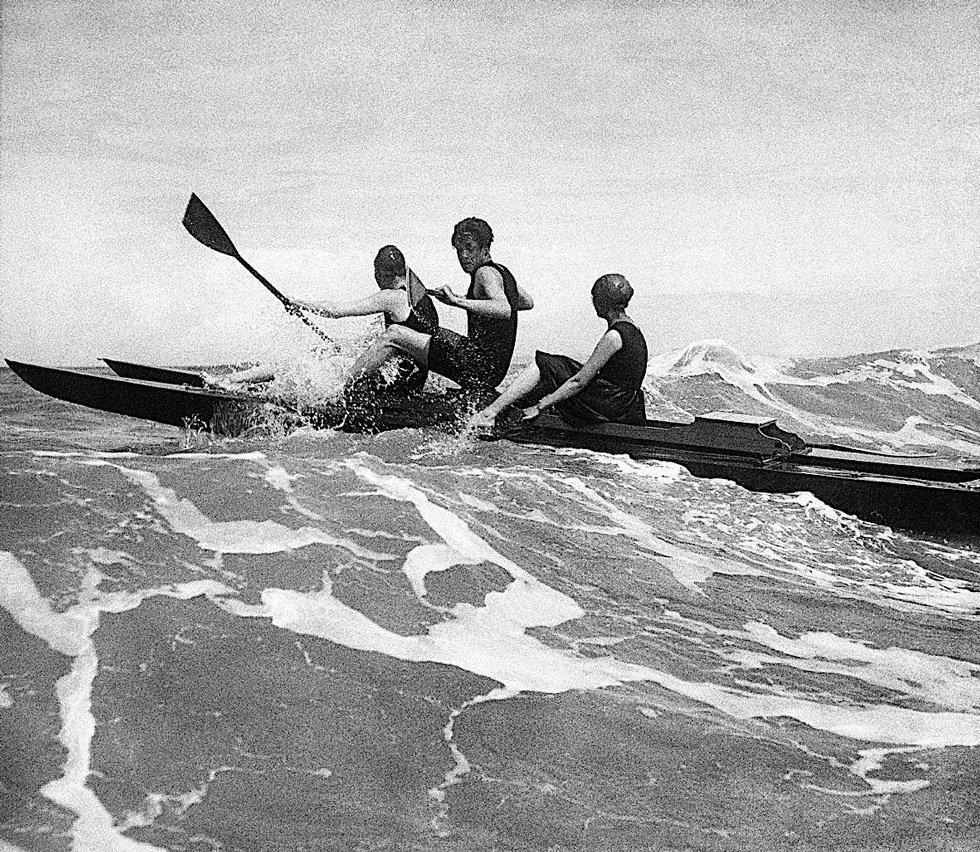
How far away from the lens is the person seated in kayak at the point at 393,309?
233cm

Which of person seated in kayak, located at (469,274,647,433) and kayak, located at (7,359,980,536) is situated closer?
kayak, located at (7,359,980,536)

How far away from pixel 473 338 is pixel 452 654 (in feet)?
2.79

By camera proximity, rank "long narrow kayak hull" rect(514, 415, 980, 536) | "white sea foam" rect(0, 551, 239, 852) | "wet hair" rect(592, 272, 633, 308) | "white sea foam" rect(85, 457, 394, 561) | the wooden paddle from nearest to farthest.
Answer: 1. "white sea foam" rect(0, 551, 239, 852)
2. "white sea foam" rect(85, 457, 394, 561)
3. "long narrow kayak hull" rect(514, 415, 980, 536)
4. the wooden paddle
5. "wet hair" rect(592, 272, 633, 308)

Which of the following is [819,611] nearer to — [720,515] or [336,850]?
[720,515]

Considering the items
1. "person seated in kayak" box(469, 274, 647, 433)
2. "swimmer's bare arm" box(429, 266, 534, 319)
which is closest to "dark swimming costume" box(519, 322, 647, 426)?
"person seated in kayak" box(469, 274, 647, 433)

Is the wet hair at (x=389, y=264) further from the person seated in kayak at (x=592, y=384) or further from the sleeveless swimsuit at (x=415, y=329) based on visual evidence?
the person seated in kayak at (x=592, y=384)

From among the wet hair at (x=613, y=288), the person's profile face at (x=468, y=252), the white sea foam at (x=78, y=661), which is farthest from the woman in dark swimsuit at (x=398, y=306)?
the white sea foam at (x=78, y=661)

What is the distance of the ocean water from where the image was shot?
1533mm

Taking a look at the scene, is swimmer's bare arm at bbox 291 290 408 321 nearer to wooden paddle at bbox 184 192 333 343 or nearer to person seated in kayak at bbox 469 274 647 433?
wooden paddle at bbox 184 192 333 343

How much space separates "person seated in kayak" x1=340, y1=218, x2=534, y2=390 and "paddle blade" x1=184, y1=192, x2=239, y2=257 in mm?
378

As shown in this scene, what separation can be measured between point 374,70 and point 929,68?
116 centimetres

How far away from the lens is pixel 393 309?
2.38 meters

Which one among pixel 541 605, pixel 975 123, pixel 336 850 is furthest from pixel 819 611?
pixel 975 123

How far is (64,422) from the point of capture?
2238mm
